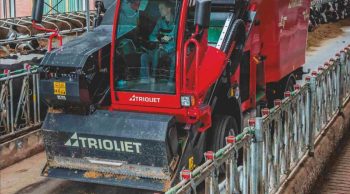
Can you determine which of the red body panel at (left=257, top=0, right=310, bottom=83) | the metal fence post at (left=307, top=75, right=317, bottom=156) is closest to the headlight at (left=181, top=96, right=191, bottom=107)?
the metal fence post at (left=307, top=75, right=317, bottom=156)

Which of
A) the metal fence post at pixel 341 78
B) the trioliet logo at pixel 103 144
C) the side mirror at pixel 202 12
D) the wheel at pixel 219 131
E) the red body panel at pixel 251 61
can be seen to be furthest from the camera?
the metal fence post at pixel 341 78

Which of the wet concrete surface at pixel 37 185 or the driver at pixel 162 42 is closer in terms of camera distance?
the driver at pixel 162 42

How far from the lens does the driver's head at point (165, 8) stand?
701 centimetres

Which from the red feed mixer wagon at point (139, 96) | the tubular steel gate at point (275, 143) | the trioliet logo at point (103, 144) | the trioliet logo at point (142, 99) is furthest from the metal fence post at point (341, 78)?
the trioliet logo at point (103, 144)

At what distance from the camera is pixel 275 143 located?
5.89m

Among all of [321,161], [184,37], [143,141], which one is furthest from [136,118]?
[321,161]

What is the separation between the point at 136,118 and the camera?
A: 6.62 meters

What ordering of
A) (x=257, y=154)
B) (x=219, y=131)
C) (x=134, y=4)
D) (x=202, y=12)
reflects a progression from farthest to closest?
(x=219, y=131), (x=134, y=4), (x=202, y=12), (x=257, y=154)

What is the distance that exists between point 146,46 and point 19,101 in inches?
112

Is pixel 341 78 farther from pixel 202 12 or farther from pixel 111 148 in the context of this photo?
pixel 111 148

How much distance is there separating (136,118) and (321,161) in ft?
9.46

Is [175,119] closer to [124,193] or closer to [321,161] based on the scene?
[124,193]

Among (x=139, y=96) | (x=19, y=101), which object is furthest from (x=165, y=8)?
(x=19, y=101)

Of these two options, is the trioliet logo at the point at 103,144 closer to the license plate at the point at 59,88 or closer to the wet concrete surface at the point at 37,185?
the license plate at the point at 59,88
